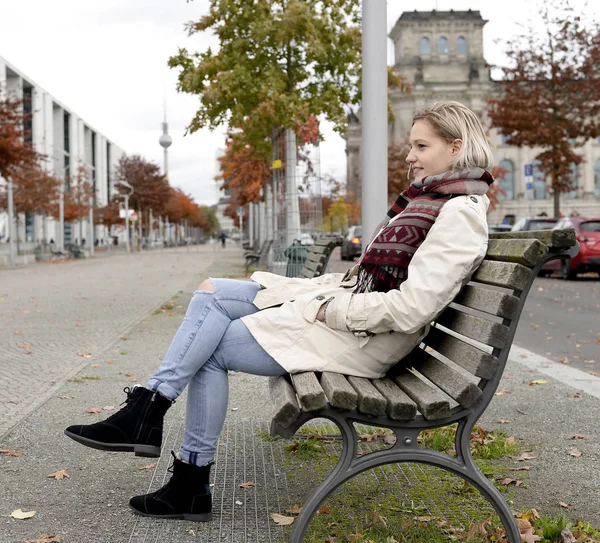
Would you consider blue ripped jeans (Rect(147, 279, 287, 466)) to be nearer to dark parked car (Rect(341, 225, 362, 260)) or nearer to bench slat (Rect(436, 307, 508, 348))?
bench slat (Rect(436, 307, 508, 348))

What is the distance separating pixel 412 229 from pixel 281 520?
4.05ft

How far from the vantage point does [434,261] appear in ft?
10.3

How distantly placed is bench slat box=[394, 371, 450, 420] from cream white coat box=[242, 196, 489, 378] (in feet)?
0.44

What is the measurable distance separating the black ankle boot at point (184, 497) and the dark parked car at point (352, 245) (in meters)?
30.4

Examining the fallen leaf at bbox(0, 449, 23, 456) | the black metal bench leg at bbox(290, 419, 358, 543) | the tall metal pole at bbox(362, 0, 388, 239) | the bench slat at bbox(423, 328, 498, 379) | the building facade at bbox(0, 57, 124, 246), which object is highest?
the building facade at bbox(0, 57, 124, 246)

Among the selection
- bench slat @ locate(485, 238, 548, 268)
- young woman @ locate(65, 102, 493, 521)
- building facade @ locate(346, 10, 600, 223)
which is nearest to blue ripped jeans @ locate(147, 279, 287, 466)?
young woman @ locate(65, 102, 493, 521)

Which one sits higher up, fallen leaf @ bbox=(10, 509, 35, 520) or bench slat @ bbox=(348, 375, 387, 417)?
bench slat @ bbox=(348, 375, 387, 417)

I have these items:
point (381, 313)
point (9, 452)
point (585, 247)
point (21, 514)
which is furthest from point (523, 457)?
point (585, 247)

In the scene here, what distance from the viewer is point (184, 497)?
3525 millimetres

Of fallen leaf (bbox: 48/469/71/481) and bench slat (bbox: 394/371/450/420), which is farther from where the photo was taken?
fallen leaf (bbox: 48/469/71/481)

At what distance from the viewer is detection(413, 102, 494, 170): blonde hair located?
3.42m

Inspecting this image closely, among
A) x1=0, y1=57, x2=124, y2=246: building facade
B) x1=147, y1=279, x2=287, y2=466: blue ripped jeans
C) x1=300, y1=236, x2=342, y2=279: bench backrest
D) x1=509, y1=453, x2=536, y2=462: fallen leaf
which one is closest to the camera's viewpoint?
x1=147, y1=279, x2=287, y2=466: blue ripped jeans

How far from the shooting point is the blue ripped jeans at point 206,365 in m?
3.36

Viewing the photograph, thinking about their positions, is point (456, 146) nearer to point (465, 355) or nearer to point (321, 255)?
point (465, 355)
